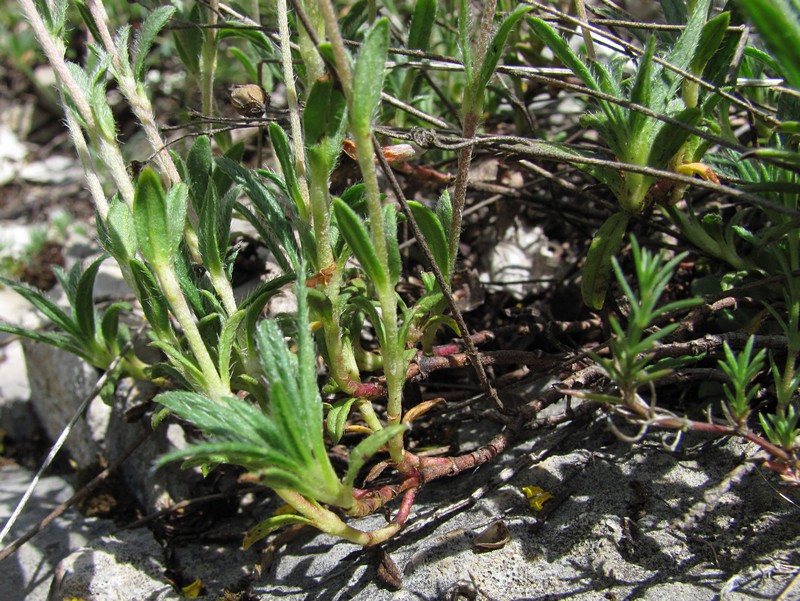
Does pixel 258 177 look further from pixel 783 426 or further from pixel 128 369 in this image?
pixel 783 426

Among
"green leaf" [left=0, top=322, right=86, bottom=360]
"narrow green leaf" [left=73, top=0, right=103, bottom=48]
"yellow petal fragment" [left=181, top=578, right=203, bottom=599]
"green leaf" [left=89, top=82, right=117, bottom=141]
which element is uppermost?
"narrow green leaf" [left=73, top=0, right=103, bottom=48]

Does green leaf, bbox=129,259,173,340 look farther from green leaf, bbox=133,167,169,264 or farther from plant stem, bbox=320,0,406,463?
plant stem, bbox=320,0,406,463

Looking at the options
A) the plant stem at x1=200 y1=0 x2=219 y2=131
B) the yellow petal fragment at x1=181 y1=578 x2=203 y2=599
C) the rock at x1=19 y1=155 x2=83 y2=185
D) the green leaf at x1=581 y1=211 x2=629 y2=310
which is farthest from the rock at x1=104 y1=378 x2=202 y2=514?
the rock at x1=19 y1=155 x2=83 y2=185

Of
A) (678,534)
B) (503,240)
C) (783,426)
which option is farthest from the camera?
(503,240)

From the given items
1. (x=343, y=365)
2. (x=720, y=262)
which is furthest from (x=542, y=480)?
(x=720, y=262)

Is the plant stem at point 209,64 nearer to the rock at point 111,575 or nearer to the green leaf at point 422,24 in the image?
the green leaf at point 422,24

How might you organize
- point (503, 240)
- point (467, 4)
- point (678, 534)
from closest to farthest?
1. point (678, 534)
2. point (467, 4)
3. point (503, 240)
